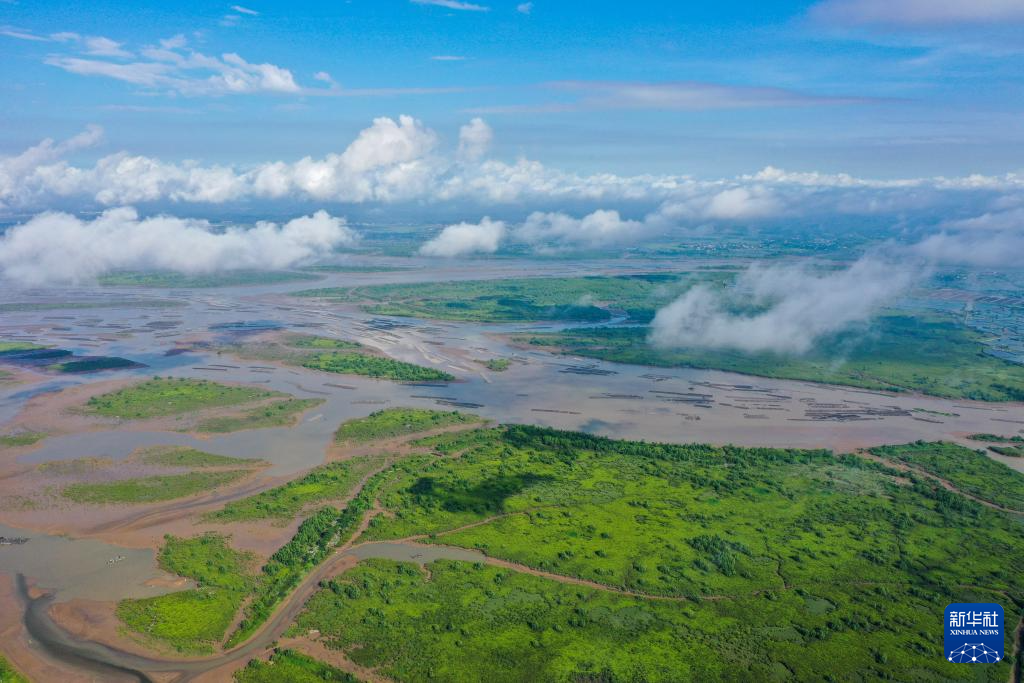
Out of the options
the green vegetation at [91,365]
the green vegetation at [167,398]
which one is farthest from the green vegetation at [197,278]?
the green vegetation at [167,398]

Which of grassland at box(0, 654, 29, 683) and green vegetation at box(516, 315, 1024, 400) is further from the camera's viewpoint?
green vegetation at box(516, 315, 1024, 400)

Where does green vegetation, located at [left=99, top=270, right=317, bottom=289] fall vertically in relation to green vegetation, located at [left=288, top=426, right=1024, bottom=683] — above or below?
above

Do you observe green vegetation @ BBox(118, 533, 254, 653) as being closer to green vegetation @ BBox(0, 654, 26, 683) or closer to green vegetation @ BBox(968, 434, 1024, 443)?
green vegetation @ BBox(0, 654, 26, 683)

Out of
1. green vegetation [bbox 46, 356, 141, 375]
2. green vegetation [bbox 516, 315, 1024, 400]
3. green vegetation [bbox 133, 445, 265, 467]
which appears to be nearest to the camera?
green vegetation [bbox 133, 445, 265, 467]

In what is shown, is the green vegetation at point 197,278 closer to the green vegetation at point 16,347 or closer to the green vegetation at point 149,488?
the green vegetation at point 16,347

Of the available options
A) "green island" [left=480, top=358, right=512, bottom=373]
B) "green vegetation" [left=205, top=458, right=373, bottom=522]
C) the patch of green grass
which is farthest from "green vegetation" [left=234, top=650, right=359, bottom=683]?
"green island" [left=480, top=358, right=512, bottom=373]

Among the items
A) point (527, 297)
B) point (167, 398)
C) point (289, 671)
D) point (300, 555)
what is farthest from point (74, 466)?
point (527, 297)

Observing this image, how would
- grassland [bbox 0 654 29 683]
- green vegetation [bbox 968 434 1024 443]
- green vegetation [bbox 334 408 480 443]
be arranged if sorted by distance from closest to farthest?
1. grassland [bbox 0 654 29 683]
2. green vegetation [bbox 334 408 480 443]
3. green vegetation [bbox 968 434 1024 443]

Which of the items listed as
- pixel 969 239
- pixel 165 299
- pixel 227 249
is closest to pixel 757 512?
pixel 165 299

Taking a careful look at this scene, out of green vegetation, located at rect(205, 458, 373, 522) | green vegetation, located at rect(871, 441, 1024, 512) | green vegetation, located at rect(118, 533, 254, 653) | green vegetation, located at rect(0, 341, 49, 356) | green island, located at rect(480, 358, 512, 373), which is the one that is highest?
green vegetation, located at rect(0, 341, 49, 356)
